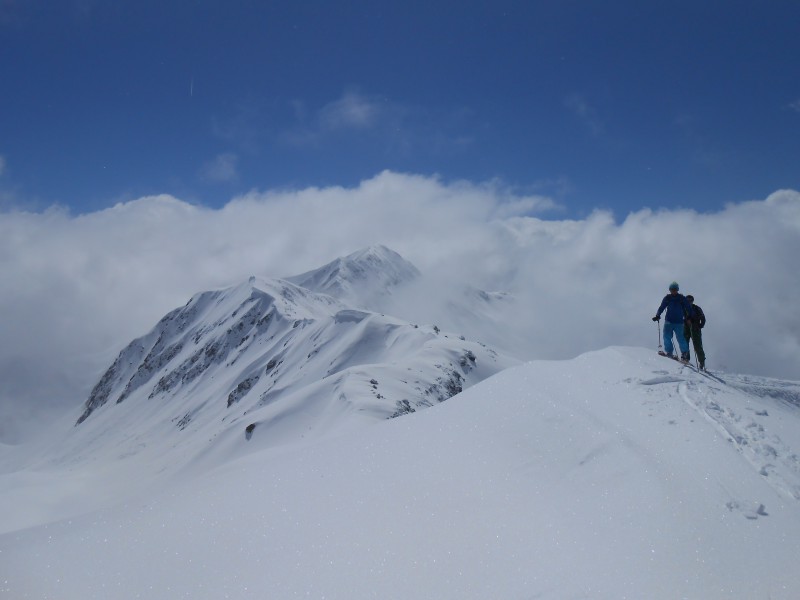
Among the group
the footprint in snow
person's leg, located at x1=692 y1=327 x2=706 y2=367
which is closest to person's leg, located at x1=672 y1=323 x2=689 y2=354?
person's leg, located at x1=692 y1=327 x2=706 y2=367

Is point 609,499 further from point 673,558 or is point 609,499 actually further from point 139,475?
point 139,475

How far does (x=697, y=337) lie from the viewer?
15500 millimetres

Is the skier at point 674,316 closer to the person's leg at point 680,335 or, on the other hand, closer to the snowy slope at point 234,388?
the person's leg at point 680,335

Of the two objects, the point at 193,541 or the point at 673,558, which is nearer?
the point at 673,558

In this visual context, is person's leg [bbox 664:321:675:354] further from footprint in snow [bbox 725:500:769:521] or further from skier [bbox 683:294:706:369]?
footprint in snow [bbox 725:500:769:521]

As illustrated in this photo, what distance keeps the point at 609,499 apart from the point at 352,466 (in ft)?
15.1

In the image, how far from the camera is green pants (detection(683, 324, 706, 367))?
15.1 meters

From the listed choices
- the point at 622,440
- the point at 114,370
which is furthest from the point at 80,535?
the point at 114,370

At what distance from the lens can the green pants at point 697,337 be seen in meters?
15.1

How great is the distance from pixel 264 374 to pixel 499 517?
66.8 metres

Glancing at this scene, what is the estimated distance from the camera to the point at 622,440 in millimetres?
8852

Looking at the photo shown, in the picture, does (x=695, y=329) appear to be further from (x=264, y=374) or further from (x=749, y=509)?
(x=264, y=374)

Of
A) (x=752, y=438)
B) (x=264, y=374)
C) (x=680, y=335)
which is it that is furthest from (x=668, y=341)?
(x=264, y=374)

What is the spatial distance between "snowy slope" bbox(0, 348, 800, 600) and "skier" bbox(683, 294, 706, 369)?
363 centimetres
